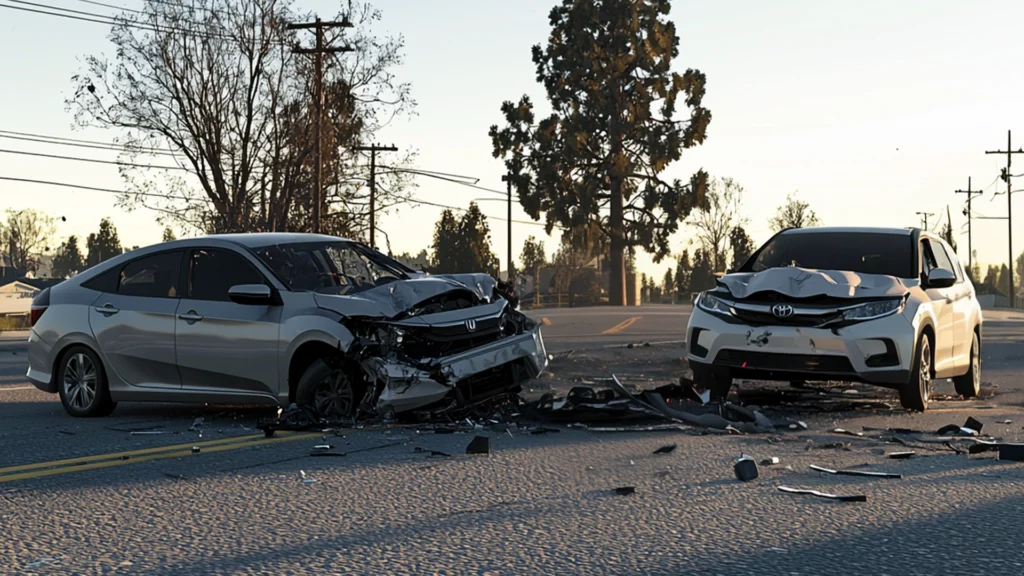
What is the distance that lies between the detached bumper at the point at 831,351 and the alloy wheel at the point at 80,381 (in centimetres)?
562

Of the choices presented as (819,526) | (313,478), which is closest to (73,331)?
(313,478)

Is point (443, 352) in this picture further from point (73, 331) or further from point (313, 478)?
point (73, 331)

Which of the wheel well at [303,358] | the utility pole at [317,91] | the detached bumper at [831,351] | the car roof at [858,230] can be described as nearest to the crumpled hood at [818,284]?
the detached bumper at [831,351]

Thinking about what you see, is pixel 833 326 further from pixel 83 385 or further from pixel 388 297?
pixel 83 385

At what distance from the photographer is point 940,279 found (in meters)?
10.6

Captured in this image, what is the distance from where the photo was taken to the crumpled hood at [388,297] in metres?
9.12

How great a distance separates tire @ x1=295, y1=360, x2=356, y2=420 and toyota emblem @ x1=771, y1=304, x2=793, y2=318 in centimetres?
358

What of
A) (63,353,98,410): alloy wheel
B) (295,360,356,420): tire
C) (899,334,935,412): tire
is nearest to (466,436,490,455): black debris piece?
(295,360,356,420): tire

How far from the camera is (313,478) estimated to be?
23.1ft

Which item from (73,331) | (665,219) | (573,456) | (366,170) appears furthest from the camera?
(665,219)

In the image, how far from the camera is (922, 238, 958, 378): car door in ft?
35.1

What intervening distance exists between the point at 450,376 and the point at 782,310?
2.93 m

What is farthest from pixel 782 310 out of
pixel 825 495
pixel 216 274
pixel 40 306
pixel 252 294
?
pixel 40 306

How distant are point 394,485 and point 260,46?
4222 centimetres
